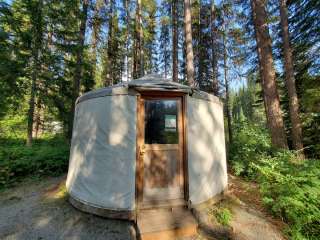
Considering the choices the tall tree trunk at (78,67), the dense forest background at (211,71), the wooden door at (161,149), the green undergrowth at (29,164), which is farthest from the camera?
the tall tree trunk at (78,67)

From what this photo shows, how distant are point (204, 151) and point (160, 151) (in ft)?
2.78

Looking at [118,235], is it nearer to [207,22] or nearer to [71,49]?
[71,49]

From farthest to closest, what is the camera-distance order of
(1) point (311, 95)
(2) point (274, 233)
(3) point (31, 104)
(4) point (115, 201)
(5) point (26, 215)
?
(3) point (31, 104), (1) point (311, 95), (5) point (26, 215), (4) point (115, 201), (2) point (274, 233)

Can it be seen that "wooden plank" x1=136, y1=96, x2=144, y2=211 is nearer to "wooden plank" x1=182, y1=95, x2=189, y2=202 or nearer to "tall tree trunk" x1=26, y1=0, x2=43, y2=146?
"wooden plank" x1=182, y1=95, x2=189, y2=202

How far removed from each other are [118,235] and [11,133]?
983cm

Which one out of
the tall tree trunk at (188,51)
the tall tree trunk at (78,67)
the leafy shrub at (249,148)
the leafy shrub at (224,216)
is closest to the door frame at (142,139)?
the leafy shrub at (224,216)

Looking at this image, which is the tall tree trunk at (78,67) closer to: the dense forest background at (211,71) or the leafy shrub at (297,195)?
the dense forest background at (211,71)

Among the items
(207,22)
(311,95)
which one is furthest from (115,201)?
(207,22)

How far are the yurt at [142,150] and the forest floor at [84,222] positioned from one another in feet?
0.71

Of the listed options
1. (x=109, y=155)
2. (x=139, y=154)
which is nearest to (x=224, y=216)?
(x=139, y=154)

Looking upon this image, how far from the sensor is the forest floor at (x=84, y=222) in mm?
2898

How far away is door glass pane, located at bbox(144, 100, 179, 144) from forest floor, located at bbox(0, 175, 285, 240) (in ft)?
4.67

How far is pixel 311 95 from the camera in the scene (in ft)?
21.4

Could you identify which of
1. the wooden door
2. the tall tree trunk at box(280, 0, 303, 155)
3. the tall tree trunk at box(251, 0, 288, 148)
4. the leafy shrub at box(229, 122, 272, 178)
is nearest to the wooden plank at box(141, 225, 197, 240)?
the wooden door
